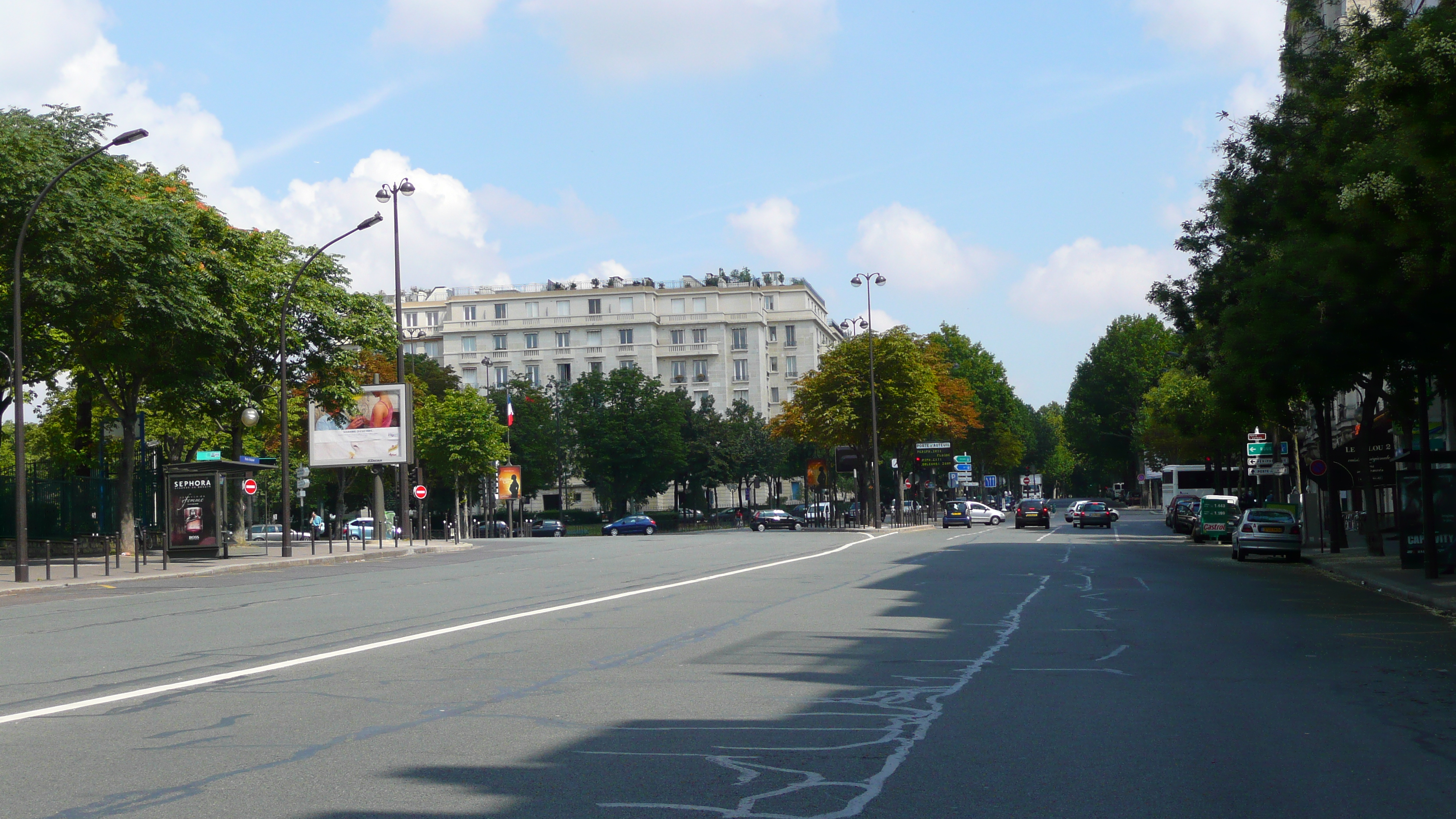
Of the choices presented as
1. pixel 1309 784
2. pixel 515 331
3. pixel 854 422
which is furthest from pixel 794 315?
pixel 1309 784

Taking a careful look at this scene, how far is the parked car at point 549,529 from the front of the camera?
3078 inches

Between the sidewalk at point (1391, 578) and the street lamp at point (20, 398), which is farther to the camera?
the street lamp at point (20, 398)

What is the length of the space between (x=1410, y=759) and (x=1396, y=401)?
22.9 meters

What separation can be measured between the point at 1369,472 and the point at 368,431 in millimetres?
34830

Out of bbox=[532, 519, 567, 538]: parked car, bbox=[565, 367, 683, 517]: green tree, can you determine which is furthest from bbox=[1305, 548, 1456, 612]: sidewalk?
bbox=[565, 367, 683, 517]: green tree

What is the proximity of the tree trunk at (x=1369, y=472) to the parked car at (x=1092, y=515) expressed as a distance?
32181 millimetres

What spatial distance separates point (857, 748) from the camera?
7398 millimetres

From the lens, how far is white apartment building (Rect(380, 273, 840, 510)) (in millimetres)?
115562

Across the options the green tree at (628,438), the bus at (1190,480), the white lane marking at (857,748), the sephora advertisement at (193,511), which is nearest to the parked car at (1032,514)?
the bus at (1190,480)

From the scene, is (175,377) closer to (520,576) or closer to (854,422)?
(520,576)

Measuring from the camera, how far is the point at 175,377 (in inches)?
1490

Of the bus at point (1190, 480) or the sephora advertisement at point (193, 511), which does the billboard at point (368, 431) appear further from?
the bus at point (1190, 480)

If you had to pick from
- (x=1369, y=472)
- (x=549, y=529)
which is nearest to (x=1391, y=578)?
(x=1369, y=472)

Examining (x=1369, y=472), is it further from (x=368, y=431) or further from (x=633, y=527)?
(x=633, y=527)
